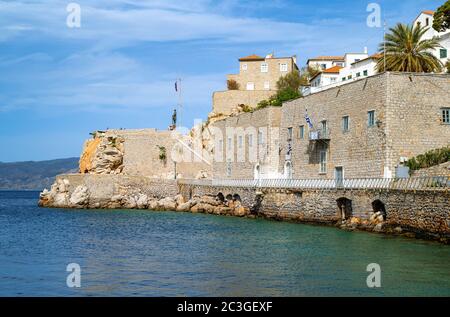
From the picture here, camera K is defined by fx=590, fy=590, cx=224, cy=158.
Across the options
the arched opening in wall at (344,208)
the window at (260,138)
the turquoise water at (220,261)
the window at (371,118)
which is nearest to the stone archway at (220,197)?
the window at (260,138)

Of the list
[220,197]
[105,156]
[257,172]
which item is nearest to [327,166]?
[257,172]

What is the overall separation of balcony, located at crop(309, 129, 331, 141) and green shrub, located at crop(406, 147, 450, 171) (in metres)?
6.93

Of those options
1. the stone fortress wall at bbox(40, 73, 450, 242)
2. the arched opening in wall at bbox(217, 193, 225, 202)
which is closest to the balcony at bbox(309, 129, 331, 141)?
the stone fortress wall at bbox(40, 73, 450, 242)

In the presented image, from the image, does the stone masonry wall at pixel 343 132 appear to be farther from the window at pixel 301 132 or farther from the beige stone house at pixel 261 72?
the beige stone house at pixel 261 72

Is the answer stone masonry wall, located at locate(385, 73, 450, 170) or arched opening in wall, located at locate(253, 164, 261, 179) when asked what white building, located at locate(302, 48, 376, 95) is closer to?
arched opening in wall, located at locate(253, 164, 261, 179)

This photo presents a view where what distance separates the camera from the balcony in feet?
117

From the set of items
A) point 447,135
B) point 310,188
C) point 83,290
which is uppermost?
point 447,135

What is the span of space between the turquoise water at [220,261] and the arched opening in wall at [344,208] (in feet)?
5.27

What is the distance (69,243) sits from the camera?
2639cm

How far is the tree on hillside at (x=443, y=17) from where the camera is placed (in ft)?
139

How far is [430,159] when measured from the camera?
2873 centimetres
